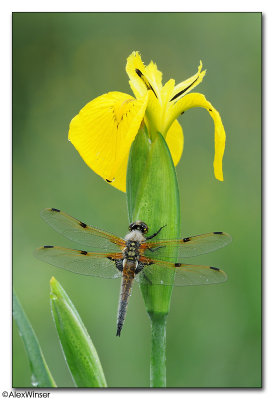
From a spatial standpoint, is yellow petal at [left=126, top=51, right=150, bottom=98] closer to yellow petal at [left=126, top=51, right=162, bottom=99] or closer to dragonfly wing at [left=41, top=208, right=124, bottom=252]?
yellow petal at [left=126, top=51, right=162, bottom=99]

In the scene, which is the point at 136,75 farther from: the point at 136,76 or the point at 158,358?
the point at 158,358

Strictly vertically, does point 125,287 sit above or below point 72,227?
below

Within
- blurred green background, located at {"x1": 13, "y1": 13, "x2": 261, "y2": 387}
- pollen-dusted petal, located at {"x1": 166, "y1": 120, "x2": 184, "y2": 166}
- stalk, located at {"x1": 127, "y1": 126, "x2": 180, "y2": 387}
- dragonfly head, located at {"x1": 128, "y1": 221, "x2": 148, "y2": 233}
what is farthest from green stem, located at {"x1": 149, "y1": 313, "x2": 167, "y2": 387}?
blurred green background, located at {"x1": 13, "y1": 13, "x2": 261, "y2": 387}

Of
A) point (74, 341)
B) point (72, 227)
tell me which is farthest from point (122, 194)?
point (74, 341)

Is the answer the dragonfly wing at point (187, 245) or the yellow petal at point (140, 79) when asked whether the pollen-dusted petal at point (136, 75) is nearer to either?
the yellow petal at point (140, 79)
